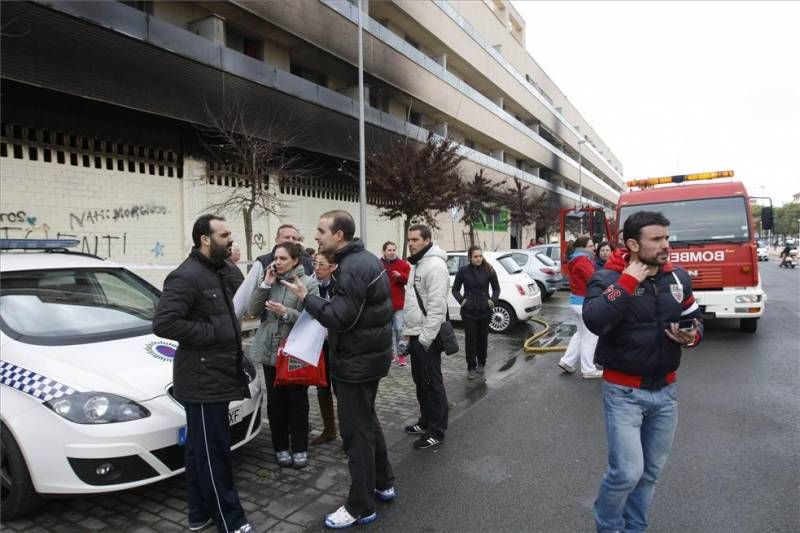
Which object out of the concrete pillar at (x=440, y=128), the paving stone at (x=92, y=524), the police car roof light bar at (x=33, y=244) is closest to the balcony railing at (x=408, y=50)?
the concrete pillar at (x=440, y=128)

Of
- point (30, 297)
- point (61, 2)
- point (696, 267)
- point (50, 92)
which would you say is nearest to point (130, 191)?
point (50, 92)

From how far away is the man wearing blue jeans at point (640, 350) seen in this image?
8.55ft

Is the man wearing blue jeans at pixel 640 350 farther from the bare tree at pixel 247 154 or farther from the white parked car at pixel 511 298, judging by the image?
the bare tree at pixel 247 154

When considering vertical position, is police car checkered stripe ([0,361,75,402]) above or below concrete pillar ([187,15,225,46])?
below

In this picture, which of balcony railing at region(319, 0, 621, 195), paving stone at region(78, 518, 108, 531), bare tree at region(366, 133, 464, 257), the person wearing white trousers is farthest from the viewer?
balcony railing at region(319, 0, 621, 195)

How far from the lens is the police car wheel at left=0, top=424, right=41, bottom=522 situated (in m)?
3.18

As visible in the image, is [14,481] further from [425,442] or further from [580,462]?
[580,462]

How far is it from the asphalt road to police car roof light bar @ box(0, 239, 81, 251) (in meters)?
3.40

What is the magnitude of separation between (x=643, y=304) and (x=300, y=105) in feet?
43.8

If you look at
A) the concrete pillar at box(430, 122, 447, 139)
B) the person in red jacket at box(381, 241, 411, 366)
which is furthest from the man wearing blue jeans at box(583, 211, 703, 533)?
the concrete pillar at box(430, 122, 447, 139)

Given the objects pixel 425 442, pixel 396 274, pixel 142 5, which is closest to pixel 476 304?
pixel 396 274

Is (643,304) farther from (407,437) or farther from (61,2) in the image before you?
(61,2)

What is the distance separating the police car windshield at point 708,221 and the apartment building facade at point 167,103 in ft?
30.5

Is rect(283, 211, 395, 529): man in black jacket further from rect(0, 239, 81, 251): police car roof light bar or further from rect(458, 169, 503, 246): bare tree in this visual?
rect(458, 169, 503, 246): bare tree
